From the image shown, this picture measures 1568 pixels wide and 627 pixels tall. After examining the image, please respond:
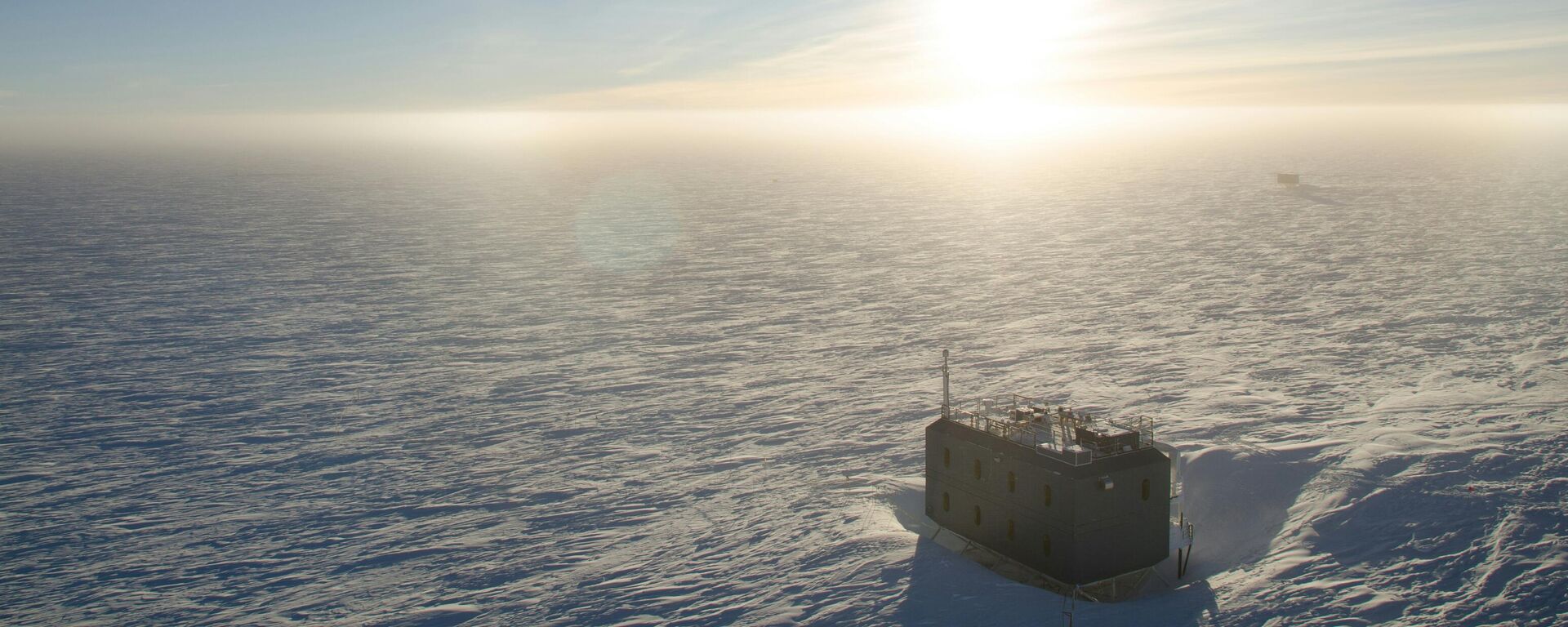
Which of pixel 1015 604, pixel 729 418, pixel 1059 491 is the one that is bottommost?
pixel 1015 604

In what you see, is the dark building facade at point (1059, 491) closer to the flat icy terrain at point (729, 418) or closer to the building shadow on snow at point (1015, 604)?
the building shadow on snow at point (1015, 604)

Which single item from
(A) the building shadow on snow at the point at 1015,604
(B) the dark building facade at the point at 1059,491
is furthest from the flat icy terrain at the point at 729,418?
(B) the dark building facade at the point at 1059,491

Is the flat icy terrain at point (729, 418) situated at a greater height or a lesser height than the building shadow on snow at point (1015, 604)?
greater

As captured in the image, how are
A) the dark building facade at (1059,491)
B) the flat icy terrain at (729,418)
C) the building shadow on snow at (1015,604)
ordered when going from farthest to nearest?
the flat icy terrain at (729,418), the dark building facade at (1059,491), the building shadow on snow at (1015,604)

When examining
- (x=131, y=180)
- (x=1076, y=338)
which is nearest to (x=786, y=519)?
(x=1076, y=338)

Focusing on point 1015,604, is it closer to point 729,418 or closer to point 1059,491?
point 1059,491

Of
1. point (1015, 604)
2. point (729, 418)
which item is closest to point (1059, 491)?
point (1015, 604)

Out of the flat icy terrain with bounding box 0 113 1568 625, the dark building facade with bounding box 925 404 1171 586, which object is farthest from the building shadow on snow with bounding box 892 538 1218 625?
the dark building facade with bounding box 925 404 1171 586
